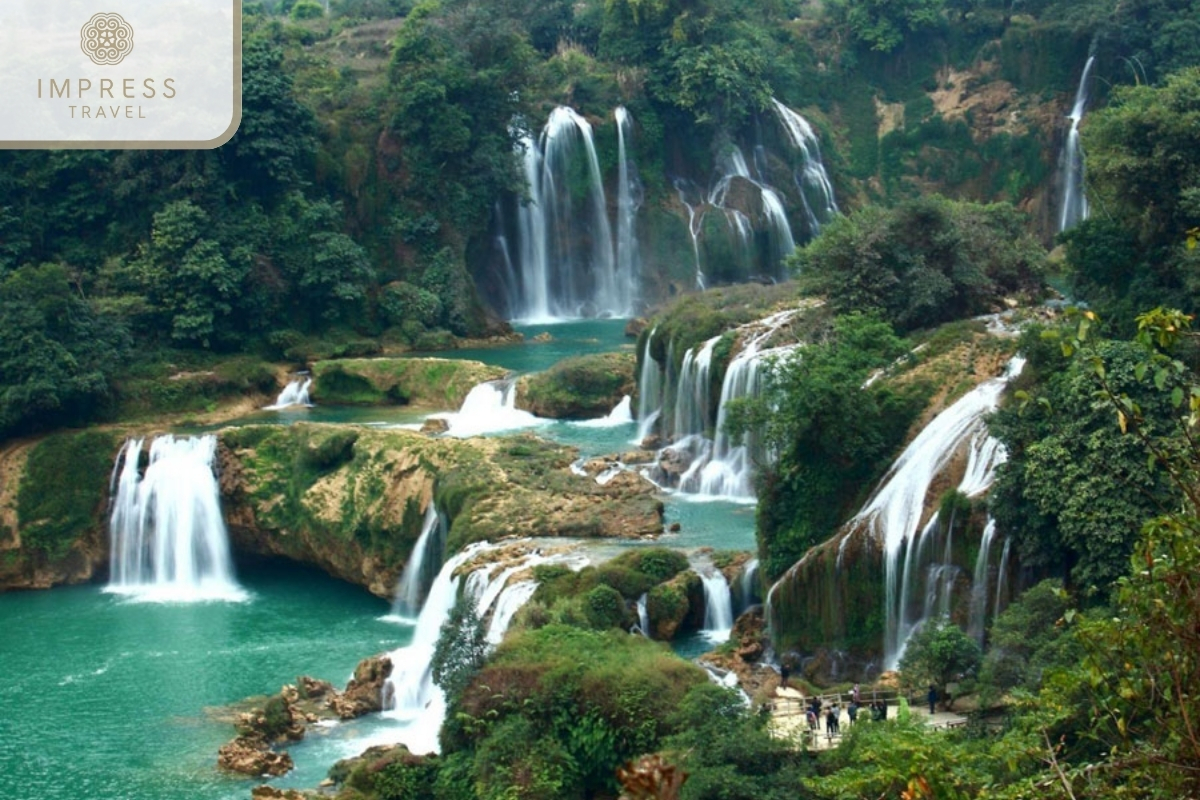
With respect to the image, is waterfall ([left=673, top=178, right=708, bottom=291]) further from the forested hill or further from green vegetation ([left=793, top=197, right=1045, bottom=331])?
green vegetation ([left=793, top=197, right=1045, bottom=331])

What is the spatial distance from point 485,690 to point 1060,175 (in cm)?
3748

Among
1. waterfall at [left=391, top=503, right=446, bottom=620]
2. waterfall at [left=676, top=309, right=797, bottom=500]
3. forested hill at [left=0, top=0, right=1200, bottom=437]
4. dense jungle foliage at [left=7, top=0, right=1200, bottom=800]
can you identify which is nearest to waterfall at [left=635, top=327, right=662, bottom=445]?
dense jungle foliage at [left=7, top=0, right=1200, bottom=800]

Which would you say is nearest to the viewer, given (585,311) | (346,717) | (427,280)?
(346,717)

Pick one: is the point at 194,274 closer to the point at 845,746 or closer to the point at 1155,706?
the point at 845,746

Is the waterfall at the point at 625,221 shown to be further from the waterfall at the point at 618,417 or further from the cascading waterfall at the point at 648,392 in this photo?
the cascading waterfall at the point at 648,392

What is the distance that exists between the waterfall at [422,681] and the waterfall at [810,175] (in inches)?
1149

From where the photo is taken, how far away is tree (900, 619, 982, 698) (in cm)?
1933

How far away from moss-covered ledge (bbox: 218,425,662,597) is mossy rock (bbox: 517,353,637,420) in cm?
352

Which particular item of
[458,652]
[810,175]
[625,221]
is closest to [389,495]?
[458,652]

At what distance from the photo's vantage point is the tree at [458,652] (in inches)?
840

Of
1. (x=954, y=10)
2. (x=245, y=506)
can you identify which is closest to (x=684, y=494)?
(x=245, y=506)

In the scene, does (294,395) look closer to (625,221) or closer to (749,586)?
(625,221)

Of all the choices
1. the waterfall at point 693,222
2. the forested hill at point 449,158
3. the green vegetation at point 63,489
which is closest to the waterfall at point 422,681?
the green vegetation at point 63,489

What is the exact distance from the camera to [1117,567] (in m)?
19.1
